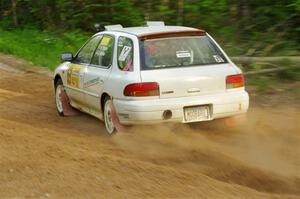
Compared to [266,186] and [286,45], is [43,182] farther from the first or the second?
[286,45]

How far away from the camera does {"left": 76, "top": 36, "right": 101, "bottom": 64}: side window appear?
363 inches

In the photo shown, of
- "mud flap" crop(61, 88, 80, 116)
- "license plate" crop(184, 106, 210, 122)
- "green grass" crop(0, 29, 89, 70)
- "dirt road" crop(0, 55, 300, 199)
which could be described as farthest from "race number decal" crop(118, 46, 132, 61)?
"green grass" crop(0, 29, 89, 70)

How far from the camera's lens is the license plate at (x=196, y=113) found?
759 centimetres

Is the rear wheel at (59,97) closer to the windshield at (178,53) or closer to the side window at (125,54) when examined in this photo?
the side window at (125,54)

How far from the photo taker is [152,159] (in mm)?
6832

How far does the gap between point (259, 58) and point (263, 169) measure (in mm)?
6425

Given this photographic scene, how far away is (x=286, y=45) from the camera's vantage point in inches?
524

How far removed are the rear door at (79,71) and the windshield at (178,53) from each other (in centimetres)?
157

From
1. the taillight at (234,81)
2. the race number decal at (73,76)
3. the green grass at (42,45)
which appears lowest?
the green grass at (42,45)

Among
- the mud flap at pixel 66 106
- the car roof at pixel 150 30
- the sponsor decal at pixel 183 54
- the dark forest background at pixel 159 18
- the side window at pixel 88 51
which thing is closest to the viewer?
the sponsor decal at pixel 183 54

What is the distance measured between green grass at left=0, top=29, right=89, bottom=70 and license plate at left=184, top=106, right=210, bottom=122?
8.84m

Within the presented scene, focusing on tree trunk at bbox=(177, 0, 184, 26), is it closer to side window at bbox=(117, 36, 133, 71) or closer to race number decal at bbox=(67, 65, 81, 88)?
race number decal at bbox=(67, 65, 81, 88)

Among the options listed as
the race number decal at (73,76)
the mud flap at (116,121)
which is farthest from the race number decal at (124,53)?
the race number decal at (73,76)

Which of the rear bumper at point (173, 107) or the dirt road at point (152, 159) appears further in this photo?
the rear bumper at point (173, 107)
